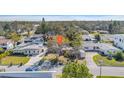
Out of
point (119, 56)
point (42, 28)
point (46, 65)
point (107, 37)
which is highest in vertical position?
point (42, 28)

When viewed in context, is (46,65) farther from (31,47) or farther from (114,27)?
(114,27)

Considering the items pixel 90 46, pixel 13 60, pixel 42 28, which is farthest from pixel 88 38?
pixel 13 60

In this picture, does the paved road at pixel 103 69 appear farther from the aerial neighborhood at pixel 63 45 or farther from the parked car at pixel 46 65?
the parked car at pixel 46 65

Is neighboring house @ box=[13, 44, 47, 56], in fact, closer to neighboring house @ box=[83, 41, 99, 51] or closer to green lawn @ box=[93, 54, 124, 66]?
neighboring house @ box=[83, 41, 99, 51]

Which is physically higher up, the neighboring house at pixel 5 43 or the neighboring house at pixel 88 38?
the neighboring house at pixel 88 38

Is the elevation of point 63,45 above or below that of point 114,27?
below

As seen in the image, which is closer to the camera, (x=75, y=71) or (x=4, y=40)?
(x=4, y=40)

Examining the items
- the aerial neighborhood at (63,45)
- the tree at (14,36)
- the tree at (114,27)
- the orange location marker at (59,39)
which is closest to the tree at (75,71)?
the aerial neighborhood at (63,45)
